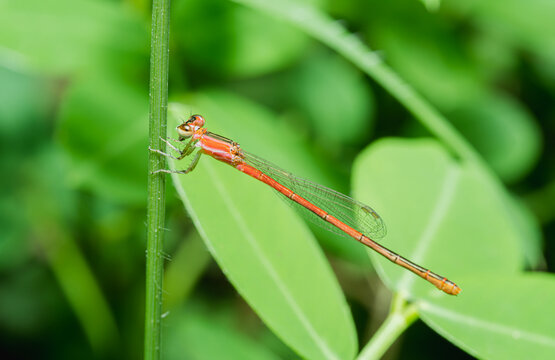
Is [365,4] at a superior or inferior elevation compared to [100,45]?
superior

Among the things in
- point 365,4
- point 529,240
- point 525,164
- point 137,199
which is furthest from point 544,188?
point 137,199

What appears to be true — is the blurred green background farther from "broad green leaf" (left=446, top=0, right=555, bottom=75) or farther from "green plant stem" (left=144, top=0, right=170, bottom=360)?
"green plant stem" (left=144, top=0, right=170, bottom=360)

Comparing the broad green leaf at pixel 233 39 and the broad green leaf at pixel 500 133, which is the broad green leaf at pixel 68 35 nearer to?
the broad green leaf at pixel 233 39

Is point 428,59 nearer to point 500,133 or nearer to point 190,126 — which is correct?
point 500,133

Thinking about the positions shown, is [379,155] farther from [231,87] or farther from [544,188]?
[544,188]

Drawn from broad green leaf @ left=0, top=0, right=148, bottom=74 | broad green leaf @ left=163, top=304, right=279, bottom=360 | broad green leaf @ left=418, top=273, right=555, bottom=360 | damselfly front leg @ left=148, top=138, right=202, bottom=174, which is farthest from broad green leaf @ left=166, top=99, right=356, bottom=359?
broad green leaf @ left=163, top=304, right=279, bottom=360

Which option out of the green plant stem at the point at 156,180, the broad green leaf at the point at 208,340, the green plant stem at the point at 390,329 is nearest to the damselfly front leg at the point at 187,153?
the green plant stem at the point at 156,180
